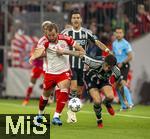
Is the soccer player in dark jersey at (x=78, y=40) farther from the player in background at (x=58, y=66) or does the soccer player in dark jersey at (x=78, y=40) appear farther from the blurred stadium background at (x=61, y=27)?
the blurred stadium background at (x=61, y=27)

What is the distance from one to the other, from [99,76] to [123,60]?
6.02m

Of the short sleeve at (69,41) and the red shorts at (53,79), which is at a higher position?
the short sleeve at (69,41)

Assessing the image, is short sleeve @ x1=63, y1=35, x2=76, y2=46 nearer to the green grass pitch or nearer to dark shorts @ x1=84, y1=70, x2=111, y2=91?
dark shorts @ x1=84, y1=70, x2=111, y2=91

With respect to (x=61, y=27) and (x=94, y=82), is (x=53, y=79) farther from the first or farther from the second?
(x=61, y=27)

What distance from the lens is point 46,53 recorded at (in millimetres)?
A: 15695

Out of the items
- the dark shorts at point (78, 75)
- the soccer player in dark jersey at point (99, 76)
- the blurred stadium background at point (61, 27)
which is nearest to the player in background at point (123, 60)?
the blurred stadium background at point (61, 27)

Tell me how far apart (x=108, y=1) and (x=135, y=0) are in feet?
2.97

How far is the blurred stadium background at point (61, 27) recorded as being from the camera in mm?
25016

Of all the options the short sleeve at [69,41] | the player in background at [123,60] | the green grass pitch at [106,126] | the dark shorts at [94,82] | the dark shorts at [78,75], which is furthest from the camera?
the player in background at [123,60]

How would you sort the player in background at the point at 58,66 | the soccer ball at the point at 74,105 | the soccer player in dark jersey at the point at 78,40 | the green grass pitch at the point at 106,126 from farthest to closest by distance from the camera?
the soccer player in dark jersey at the point at 78,40
the player in background at the point at 58,66
the soccer ball at the point at 74,105
the green grass pitch at the point at 106,126

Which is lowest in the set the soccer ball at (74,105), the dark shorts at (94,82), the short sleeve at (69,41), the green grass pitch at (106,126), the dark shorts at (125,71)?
the green grass pitch at (106,126)

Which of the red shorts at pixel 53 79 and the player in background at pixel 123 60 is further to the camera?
the player in background at pixel 123 60

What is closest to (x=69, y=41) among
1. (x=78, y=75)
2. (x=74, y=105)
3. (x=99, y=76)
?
(x=99, y=76)

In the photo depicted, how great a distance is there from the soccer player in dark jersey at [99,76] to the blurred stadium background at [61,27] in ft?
28.4
